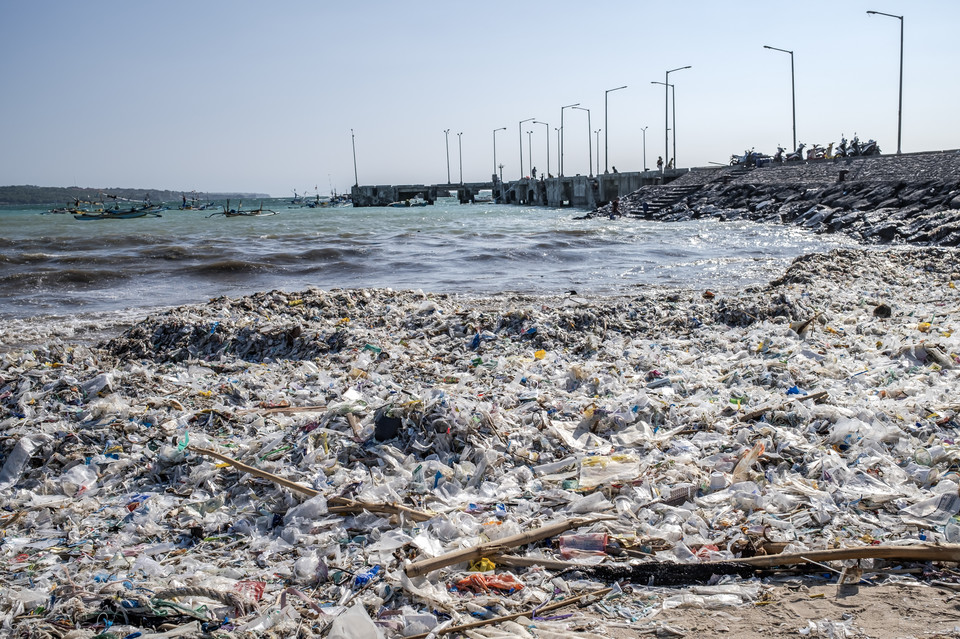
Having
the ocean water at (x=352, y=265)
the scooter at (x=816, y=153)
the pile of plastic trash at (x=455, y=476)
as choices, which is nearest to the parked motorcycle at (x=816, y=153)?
the scooter at (x=816, y=153)

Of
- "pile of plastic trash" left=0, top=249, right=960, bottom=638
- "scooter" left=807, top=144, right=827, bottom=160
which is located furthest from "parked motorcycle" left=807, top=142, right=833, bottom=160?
"pile of plastic trash" left=0, top=249, right=960, bottom=638

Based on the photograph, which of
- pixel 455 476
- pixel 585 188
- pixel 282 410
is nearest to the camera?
pixel 455 476

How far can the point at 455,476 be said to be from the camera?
416 cm

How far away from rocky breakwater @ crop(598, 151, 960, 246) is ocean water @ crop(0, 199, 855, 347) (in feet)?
5.61

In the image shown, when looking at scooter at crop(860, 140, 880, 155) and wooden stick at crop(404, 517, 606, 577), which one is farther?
scooter at crop(860, 140, 880, 155)

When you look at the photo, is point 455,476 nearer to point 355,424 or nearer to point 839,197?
point 355,424

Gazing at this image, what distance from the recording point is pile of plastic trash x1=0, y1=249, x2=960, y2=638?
292 centimetres

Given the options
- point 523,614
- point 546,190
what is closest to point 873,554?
point 523,614

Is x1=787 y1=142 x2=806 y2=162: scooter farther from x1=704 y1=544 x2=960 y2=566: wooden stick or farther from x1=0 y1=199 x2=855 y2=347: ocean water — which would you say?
x1=704 y1=544 x2=960 y2=566: wooden stick

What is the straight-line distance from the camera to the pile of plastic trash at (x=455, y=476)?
292cm

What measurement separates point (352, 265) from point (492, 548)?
17221 mm

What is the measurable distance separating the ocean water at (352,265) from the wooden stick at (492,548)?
9255 millimetres

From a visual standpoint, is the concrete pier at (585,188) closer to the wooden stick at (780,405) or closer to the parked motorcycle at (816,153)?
the parked motorcycle at (816,153)

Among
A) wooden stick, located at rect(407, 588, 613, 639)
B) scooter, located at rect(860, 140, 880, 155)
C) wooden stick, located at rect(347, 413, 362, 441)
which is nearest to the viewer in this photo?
wooden stick, located at rect(407, 588, 613, 639)
